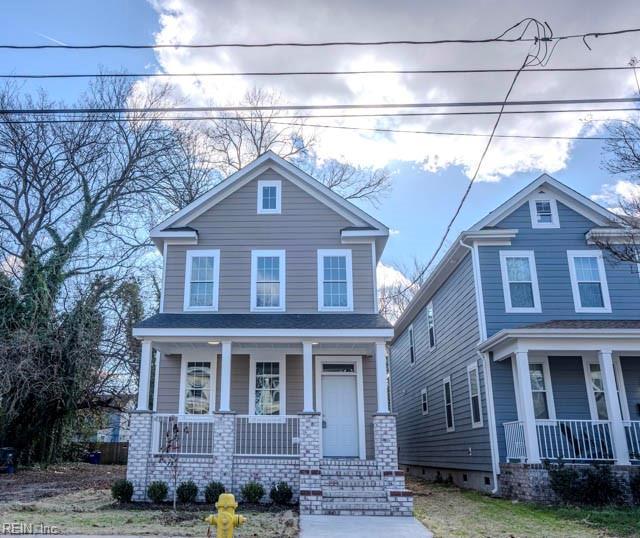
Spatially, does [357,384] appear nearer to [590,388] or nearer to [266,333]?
[266,333]

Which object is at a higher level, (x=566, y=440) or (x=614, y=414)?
(x=614, y=414)

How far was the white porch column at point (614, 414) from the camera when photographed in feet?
36.4

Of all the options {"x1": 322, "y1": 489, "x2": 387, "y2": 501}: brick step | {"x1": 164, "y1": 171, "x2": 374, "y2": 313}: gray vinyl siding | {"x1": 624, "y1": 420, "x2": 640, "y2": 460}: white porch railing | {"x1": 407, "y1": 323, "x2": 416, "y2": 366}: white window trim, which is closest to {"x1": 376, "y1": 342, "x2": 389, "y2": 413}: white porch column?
{"x1": 322, "y1": 489, "x2": 387, "y2": 501}: brick step

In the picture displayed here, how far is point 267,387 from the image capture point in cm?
1316

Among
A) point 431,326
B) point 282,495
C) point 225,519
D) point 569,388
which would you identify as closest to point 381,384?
point 282,495

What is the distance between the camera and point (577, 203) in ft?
47.3

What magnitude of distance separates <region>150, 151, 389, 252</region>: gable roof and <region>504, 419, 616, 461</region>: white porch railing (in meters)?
5.64

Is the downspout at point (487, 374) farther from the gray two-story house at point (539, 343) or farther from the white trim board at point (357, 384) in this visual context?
the white trim board at point (357, 384)

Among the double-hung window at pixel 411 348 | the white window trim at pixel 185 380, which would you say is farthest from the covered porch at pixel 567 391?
the double-hung window at pixel 411 348

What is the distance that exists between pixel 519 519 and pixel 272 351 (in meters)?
6.43

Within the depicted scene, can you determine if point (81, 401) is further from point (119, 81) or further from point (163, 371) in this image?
point (119, 81)

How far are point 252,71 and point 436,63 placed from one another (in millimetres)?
3159

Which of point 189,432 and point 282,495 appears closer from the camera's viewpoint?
point 282,495

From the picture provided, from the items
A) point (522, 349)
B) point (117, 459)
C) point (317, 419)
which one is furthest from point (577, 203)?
point (117, 459)
